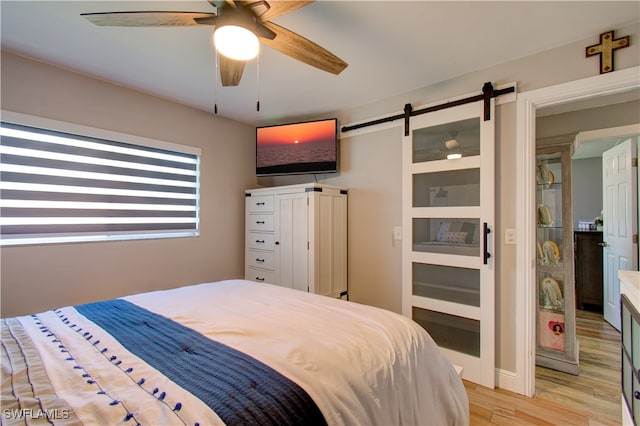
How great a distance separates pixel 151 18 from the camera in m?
1.39

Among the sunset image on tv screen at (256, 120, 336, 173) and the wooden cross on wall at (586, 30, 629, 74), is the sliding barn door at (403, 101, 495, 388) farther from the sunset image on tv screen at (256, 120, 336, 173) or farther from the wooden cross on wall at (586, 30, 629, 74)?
the sunset image on tv screen at (256, 120, 336, 173)

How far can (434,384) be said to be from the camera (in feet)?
4.51

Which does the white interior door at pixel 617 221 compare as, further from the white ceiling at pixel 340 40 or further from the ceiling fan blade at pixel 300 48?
the ceiling fan blade at pixel 300 48

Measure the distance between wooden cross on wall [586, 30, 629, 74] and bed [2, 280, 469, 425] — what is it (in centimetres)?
206

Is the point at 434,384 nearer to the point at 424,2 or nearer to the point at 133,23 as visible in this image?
the point at 424,2

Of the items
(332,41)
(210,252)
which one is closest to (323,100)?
(332,41)

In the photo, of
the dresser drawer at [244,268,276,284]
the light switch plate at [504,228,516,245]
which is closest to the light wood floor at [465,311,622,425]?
the light switch plate at [504,228,516,245]

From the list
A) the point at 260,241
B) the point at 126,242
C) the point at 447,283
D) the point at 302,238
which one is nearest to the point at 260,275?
the point at 260,241

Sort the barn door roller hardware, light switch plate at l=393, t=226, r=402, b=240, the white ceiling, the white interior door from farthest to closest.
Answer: the white interior door, light switch plate at l=393, t=226, r=402, b=240, the barn door roller hardware, the white ceiling

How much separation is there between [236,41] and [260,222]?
2141mm

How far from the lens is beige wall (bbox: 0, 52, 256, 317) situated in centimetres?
215

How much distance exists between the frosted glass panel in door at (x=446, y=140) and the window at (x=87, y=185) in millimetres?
2263

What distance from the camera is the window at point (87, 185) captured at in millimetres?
2145

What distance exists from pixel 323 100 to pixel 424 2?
1.48 meters
